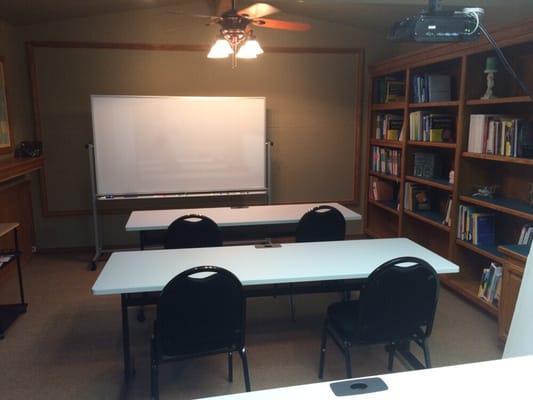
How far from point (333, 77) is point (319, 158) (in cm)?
100

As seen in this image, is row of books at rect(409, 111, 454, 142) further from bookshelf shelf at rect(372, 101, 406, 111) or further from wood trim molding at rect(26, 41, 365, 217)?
wood trim molding at rect(26, 41, 365, 217)

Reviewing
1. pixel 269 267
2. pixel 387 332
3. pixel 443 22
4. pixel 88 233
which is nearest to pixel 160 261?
pixel 269 267

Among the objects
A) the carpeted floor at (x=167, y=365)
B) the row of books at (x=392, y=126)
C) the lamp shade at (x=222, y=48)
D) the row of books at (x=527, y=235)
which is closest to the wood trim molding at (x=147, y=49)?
the row of books at (x=392, y=126)

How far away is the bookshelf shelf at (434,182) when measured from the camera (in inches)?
153

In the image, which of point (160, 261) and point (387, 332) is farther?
point (160, 261)

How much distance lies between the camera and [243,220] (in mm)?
3688

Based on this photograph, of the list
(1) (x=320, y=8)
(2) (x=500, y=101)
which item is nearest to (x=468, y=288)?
(2) (x=500, y=101)

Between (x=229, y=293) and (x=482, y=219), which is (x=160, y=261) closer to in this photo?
(x=229, y=293)

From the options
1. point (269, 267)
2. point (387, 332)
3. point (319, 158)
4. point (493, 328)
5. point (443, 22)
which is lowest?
point (493, 328)

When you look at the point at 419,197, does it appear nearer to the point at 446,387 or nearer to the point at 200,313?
the point at 200,313

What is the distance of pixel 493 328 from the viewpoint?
128 inches

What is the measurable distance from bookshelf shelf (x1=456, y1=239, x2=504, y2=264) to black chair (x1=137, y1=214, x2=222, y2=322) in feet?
6.82

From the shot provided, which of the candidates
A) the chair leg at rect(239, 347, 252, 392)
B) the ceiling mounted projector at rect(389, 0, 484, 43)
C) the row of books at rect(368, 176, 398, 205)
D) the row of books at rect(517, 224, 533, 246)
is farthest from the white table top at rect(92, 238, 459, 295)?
the row of books at rect(368, 176, 398, 205)

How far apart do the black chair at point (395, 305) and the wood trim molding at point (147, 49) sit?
3450mm
